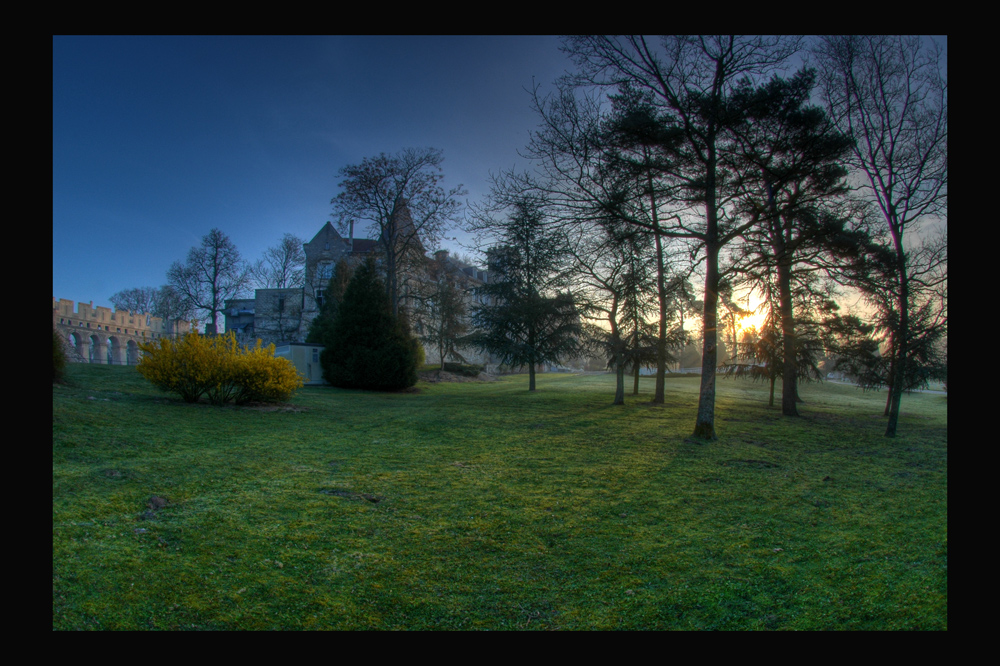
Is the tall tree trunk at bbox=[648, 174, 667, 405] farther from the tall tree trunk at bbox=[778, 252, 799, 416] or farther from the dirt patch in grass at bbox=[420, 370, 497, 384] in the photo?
the dirt patch in grass at bbox=[420, 370, 497, 384]

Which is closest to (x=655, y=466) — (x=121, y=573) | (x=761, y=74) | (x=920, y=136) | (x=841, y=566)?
(x=841, y=566)

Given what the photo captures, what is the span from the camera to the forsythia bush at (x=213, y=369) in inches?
417

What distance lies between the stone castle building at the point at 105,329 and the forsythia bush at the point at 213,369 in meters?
27.8

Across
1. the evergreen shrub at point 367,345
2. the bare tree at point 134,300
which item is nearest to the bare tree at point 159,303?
the bare tree at point 134,300

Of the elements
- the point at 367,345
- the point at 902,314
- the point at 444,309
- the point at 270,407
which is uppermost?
the point at 444,309

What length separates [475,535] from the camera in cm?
371

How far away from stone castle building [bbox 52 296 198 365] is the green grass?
1382 inches

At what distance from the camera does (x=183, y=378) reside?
424 inches

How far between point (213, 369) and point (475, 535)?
32.4ft

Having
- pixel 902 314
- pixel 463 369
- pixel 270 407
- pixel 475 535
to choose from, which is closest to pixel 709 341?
pixel 902 314

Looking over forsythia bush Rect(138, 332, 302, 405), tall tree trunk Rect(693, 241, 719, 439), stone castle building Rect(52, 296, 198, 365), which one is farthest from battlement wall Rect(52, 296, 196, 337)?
tall tree trunk Rect(693, 241, 719, 439)

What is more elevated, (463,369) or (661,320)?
(661,320)

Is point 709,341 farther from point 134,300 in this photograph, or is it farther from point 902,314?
point 134,300
